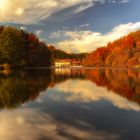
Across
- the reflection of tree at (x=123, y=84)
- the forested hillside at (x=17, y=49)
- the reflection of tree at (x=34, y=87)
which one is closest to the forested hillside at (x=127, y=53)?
the forested hillside at (x=17, y=49)

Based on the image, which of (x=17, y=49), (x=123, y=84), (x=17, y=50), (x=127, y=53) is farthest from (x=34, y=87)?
(x=127, y=53)

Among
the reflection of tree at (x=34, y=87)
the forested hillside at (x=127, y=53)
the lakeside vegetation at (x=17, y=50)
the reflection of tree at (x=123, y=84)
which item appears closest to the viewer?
the reflection of tree at (x=34, y=87)

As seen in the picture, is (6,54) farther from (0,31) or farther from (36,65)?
(36,65)

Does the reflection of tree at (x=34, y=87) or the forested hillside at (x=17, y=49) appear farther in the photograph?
the forested hillside at (x=17, y=49)

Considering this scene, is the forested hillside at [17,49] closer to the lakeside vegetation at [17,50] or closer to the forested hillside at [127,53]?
the lakeside vegetation at [17,50]

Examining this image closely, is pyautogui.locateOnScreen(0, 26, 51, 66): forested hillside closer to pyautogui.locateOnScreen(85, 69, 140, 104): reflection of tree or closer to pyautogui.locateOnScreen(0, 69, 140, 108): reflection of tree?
pyautogui.locateOnScreen(85, 69, 140, 104): reflection of tree

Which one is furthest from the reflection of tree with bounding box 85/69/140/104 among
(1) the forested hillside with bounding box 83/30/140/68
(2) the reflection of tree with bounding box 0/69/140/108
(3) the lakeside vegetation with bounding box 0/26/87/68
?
(1) the forested hillside with bounding box 83/30/140/68

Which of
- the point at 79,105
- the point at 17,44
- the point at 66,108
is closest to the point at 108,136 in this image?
the point at 66,108

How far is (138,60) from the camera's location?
119 metres

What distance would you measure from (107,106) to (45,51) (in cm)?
9239

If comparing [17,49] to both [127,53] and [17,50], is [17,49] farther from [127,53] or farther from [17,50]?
[127,53]

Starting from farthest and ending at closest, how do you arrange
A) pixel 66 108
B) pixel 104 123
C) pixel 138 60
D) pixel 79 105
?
pixel 138 60 → pixel 79 105 → pixel 66 108 → pixel 104 123

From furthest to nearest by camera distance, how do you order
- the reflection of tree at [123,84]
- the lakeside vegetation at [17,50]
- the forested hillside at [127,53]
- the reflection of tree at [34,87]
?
the forested hillside at [127,53], the lakeside vegetation at [17,50], the reflection of tree at [123,84], the reflection of tree at [34,87]

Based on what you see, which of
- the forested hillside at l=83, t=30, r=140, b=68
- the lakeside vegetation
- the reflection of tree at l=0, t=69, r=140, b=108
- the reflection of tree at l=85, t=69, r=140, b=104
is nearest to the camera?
the reflection of tree at l=0, t=69, r=140, b=108
